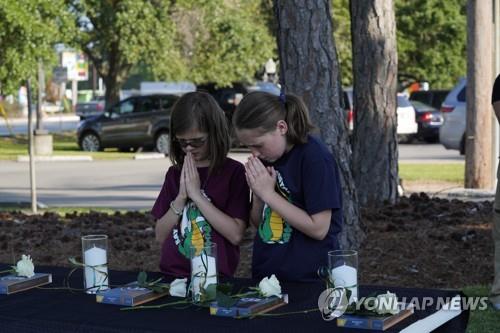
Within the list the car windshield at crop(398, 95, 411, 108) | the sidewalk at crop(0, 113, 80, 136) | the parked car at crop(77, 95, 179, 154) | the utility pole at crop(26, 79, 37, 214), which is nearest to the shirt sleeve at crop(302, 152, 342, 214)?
the utility pole at crop(26, 79, 37, 214)

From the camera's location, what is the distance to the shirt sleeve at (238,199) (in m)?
4.45

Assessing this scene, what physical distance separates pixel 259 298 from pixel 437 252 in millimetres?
4512

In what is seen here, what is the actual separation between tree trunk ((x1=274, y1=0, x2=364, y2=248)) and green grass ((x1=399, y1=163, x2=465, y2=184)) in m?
8.66

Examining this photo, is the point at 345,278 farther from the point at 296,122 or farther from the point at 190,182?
the point at 190,182

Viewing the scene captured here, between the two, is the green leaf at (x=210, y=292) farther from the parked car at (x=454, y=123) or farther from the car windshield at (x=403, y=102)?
the car windshield at (x=403, y=102)

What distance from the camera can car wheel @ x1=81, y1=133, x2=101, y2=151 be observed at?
29.7m

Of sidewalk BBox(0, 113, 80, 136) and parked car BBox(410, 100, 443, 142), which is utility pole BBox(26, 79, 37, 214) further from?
sidewalk BBox(0, 113, 80, 136)

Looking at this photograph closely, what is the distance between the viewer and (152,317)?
342 centimetres

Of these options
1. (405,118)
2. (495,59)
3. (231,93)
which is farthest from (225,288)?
(405,118)

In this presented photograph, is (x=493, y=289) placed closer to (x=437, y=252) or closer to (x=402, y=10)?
(x=437, y=252)

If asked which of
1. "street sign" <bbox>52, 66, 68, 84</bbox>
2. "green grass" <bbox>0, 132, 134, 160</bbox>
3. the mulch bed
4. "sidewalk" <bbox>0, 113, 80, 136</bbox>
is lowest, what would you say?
"green grass" <bbox>0, 132, 134, 160</bbox>

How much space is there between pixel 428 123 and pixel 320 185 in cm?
2827

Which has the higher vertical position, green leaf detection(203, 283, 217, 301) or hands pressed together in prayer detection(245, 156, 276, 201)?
hands pressed together in prayer detection(245, 156, 276, 201)

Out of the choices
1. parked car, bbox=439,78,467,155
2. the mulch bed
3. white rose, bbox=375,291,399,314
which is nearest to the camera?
white rose, bbox=375,291,399,314
